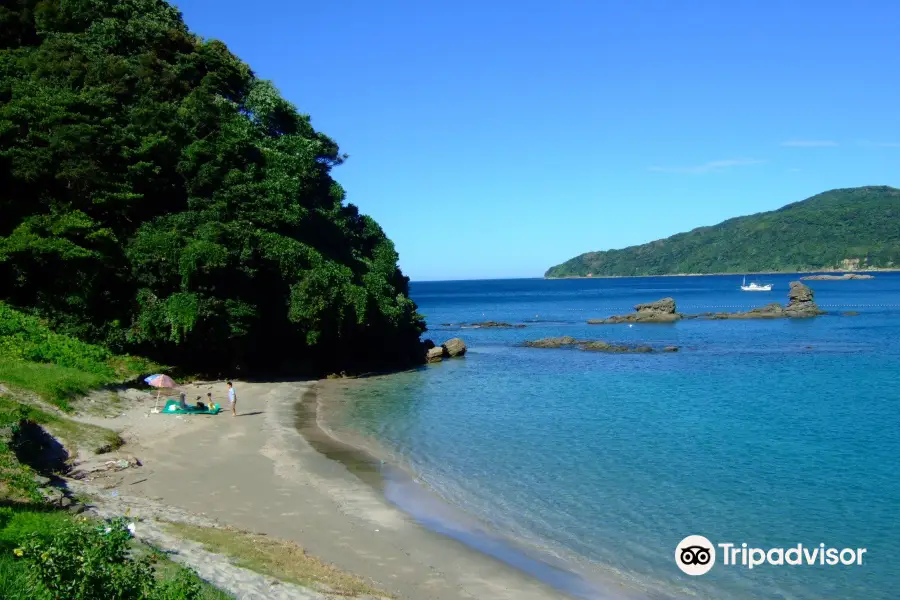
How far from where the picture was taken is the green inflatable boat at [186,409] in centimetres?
2402

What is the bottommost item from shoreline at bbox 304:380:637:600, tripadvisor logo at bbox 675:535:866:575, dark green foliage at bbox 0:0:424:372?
tripadvisor logo at bbox 675:535:866:575

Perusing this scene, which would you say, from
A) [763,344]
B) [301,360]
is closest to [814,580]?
[301,360]

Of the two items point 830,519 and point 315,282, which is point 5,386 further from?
point 830,519

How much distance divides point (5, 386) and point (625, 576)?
53.7ft

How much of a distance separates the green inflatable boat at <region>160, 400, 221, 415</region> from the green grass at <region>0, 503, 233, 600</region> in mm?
13033

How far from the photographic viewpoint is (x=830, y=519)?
16.0 metres

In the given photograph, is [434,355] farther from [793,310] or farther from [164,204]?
[793,310]

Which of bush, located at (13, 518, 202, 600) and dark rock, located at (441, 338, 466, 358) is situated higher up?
bush, located at (13, 518, 202, 600)

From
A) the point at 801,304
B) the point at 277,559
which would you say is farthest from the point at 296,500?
the point at 801,304

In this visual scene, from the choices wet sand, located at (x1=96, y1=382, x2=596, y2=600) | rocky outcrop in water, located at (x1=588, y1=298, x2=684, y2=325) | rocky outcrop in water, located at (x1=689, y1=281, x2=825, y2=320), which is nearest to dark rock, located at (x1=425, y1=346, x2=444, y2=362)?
wet sand, located at (x1=96, y1=382, x2=596, y2=600)

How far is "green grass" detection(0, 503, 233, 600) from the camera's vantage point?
7.35 m

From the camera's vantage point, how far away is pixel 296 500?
16297 millimetres

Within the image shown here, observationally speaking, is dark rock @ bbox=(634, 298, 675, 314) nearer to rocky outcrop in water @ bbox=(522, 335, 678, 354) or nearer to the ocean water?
rocky outcrop in water @ bbox=(522, 335, 678, 354)

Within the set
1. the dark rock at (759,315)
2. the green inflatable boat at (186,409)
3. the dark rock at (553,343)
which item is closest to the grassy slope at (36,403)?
the green inflatable boat at (186,409)
